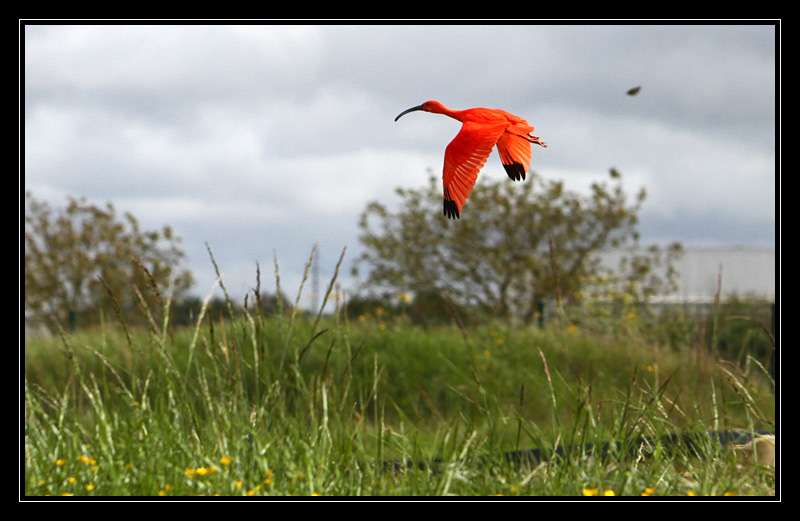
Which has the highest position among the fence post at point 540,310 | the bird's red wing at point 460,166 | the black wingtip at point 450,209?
the bird's red wing at point 460,166

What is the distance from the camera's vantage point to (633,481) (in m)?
3.79

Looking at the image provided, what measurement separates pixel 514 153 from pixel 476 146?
28cm

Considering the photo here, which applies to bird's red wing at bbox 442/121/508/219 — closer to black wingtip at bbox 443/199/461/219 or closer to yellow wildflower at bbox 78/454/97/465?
black wingtip at bbox 443/199/461/219

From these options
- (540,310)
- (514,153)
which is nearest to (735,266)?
(540,310)

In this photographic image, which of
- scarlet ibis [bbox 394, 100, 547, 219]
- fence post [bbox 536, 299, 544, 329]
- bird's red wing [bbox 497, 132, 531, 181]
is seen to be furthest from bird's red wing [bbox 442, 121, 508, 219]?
fence post [bbox 536, 299, 544, 329]

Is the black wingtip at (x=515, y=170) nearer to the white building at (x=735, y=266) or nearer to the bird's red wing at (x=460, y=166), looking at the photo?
the bird's red wing at (x=460, y=166)

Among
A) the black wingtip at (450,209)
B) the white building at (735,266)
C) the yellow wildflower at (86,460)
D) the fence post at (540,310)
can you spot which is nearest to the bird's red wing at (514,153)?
the black wingtip at (450,209)

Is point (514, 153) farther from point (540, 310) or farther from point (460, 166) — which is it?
point (540, 310)

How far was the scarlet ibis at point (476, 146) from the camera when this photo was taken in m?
3.39

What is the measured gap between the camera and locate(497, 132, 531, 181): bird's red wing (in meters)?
3.62

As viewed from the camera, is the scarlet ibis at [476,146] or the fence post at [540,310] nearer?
the scarlet ibis at [476,146]
